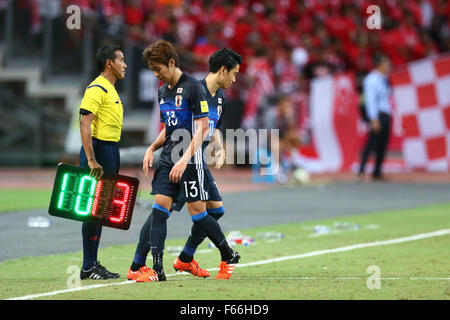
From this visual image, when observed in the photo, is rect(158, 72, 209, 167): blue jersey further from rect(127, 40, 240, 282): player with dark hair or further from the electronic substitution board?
the electronic substitution board

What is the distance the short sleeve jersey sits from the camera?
6.96m

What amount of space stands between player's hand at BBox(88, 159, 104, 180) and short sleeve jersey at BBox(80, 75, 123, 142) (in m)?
0.25

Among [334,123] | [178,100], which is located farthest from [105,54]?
[334,123]

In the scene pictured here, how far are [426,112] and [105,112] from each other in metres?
12.9

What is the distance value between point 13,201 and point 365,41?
387 inches

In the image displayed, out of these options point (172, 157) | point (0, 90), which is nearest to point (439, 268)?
point (172, 157)

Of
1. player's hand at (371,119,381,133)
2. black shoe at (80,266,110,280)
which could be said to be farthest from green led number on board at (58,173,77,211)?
player's hand at (371,119,381,133)

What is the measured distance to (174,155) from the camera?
6.85 metres

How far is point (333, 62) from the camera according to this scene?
67.4 ft

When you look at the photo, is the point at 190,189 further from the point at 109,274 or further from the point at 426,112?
the point at 426,112

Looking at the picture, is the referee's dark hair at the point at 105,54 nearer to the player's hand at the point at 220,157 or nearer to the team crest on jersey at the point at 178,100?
the team crest on jersey at the point at 178,100

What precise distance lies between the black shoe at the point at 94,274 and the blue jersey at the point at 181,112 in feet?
3.16
